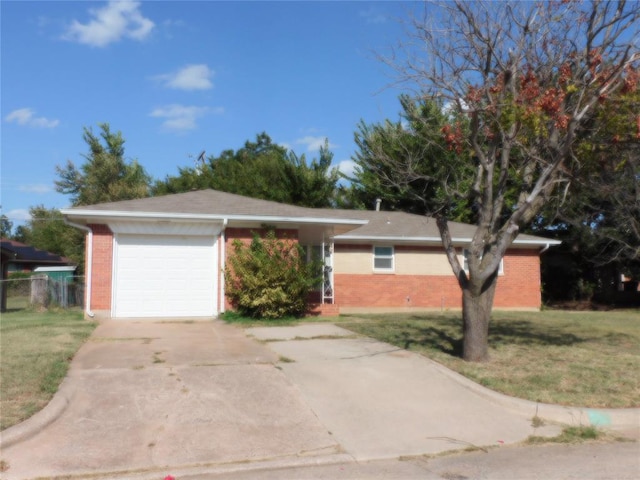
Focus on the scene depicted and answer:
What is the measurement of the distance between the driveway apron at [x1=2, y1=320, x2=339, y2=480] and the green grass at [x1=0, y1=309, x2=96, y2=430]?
0.28 meters

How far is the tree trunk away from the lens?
9.74 meters

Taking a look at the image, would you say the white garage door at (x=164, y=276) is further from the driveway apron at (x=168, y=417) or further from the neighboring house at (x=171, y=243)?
the driveway apron at (x=168, y=417)

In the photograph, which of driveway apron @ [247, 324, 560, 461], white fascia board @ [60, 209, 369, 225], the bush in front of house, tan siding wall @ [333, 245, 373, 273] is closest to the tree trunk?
driveway apron @ [247, 324, 560, 461]

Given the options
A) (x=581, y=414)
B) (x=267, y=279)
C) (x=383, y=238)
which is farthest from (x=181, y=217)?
(x=581, y=414)

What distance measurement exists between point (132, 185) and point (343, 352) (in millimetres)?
30813

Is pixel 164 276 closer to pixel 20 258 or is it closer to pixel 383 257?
pixel 383 257

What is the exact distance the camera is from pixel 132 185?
38062 mm

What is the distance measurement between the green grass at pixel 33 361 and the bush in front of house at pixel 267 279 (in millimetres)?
3627

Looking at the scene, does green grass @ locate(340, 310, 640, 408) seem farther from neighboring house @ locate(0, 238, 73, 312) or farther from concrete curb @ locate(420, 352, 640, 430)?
neighboring house @ locate(0, 238, 73, 312)

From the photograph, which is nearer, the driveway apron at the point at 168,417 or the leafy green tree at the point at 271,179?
the driveway apron at the point at 168,417

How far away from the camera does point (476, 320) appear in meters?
9.76

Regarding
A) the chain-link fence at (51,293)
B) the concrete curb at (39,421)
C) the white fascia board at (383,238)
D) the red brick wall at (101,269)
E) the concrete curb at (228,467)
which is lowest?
the concrete curb at (228,467)

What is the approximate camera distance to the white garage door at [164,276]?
15.0 meters

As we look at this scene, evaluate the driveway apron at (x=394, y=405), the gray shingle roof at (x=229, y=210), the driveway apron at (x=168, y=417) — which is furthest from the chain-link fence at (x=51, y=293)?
the driveway apron at (x=394, y=405)
